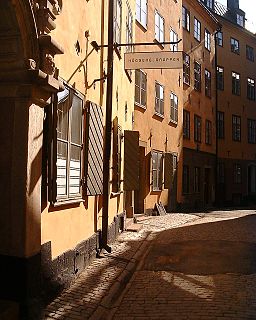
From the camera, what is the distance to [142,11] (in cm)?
1491

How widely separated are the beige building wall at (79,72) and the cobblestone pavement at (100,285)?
0.54 meters

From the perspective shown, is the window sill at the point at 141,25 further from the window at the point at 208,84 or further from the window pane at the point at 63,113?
the window at the point at 208,84

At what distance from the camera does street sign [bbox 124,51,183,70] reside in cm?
764

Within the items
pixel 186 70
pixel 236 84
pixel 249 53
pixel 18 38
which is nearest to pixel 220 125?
pixel 236 84

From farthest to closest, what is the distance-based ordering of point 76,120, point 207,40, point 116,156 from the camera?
point 207,40, point 116,156, point 76,120

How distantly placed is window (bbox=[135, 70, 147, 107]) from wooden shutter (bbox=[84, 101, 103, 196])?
6842 millimetres

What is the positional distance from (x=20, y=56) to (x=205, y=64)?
20.8 m

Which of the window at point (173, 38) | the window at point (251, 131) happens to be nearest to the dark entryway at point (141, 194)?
the window at point (173, 38)

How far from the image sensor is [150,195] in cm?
1582

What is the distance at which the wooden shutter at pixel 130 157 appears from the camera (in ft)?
36.5

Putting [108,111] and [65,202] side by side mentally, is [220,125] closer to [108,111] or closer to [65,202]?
[108,111]

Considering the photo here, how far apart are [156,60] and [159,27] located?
9810 mm

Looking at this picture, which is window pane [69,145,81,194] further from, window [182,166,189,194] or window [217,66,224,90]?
window [217,66,224,90]

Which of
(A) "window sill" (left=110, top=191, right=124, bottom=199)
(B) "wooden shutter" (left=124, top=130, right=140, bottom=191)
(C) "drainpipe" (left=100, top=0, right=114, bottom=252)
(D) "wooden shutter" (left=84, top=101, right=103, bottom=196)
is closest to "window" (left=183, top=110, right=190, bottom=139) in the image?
(B) "wooden shutter" (left=124, top=130, right=140, bottom=191)
